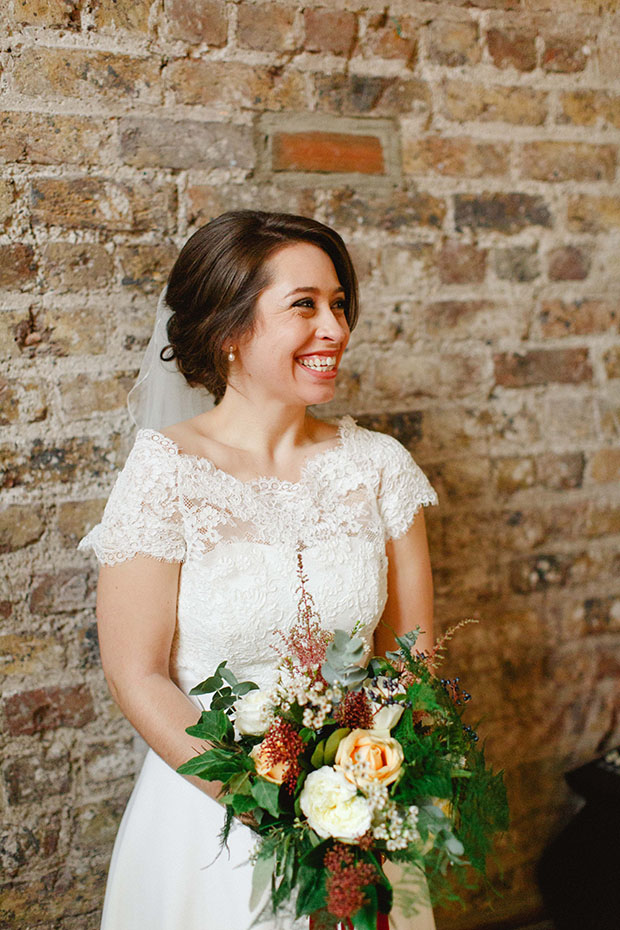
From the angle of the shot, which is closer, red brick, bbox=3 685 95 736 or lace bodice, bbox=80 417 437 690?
lace bodice, bbox=80 417 437 690

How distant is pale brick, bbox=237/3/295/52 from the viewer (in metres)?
1.88

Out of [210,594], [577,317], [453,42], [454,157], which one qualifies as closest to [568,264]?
[577,317]

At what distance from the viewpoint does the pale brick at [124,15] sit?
69.6 inches

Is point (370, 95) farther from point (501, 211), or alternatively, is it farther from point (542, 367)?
point (542, 367)

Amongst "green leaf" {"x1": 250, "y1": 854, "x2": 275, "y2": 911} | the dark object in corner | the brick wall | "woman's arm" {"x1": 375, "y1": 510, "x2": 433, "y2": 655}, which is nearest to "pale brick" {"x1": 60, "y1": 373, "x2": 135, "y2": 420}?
the brick wall

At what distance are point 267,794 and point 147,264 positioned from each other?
126 cm

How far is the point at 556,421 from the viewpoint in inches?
89.4

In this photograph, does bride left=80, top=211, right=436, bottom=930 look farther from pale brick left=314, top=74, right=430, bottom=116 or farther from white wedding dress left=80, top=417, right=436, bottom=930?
pale brick left=314, top=74, right=430, bottom=116

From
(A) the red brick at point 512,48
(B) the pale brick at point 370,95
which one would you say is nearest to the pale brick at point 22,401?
(B) the pale brick at point 370,95

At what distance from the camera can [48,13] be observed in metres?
1.73

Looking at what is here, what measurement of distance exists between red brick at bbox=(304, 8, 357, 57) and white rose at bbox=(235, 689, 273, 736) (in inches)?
62.8

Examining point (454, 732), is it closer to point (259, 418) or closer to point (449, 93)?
point (259, 418)

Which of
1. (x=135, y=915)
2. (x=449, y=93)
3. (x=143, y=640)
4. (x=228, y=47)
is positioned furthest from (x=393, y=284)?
(x=135, y=915)

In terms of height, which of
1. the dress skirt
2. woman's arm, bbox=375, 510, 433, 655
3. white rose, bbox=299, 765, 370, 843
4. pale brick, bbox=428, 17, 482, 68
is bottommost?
the dress skirt
